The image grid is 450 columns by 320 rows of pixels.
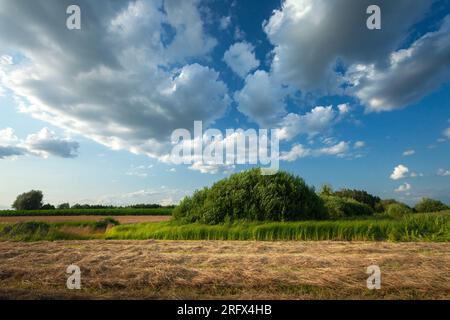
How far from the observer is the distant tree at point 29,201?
2470 inches

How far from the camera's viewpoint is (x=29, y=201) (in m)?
63.1

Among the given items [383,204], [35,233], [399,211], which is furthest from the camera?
[383,204]

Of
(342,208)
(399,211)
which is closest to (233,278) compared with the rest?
(342,208)

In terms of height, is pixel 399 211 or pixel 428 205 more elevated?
pixel 428 205

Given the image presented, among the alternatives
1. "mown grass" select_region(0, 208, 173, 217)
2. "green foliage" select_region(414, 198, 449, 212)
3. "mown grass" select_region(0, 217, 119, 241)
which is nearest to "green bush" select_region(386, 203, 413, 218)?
"green foliage" select_region(414, 198, 449, 212)

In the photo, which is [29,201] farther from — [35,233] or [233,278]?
[233,278]

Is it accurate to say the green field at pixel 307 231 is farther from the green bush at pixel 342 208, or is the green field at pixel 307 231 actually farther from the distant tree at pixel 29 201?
the distant tree at pixel 29 201

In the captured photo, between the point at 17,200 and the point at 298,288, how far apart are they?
74623 millimetres

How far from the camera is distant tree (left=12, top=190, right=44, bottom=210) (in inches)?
2470

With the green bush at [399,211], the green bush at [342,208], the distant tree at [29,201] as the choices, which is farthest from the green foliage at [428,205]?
the distant tree at [29,201]

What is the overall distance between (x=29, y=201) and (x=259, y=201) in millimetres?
63797

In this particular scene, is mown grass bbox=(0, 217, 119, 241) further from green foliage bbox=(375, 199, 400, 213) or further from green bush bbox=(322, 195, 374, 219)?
green foliage bbox=(375, 199, 400, 213)
